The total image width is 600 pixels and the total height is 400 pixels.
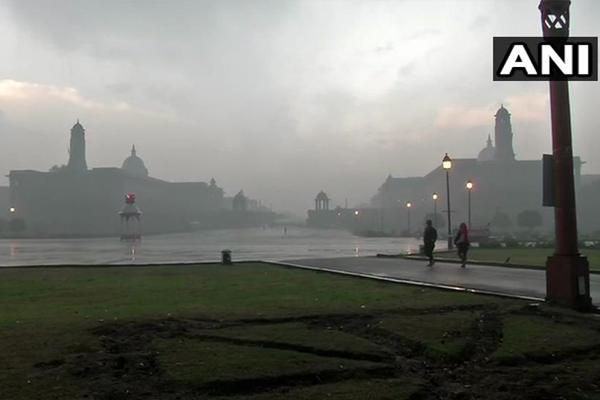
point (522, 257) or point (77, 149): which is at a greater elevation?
point (77, 149)

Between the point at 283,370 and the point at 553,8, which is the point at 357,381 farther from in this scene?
the point at 553,8

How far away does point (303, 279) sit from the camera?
622 inches

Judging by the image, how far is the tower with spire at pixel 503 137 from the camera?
7298 inches

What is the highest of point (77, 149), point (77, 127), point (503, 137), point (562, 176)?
point (77, 127)

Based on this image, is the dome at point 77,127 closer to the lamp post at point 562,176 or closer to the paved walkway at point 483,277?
the paved walkway at point 483,277

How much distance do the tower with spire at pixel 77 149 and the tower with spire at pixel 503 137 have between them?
130890mm

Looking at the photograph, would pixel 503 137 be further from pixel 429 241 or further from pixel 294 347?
pixel 294 347

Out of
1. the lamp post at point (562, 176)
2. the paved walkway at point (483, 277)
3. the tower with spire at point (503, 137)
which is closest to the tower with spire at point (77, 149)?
the tower with spire at point (503, 137)

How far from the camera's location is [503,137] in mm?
188875

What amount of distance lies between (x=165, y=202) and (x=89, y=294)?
18262 cm

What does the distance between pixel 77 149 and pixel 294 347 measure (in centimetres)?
19137

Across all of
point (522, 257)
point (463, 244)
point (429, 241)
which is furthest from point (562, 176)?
point (522, 257)

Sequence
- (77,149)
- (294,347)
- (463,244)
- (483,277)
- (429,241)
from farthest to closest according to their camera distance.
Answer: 1. (77,149)
2. (429,241)
3. (463,244)
4. (483,277)
5. (294,347)

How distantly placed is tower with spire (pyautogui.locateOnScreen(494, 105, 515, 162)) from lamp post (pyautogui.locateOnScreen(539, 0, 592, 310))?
603ft
